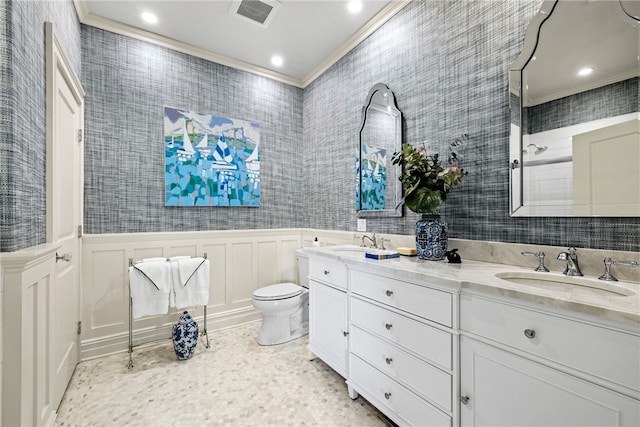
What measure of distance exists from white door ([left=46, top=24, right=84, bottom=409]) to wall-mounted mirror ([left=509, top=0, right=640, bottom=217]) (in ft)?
8.18

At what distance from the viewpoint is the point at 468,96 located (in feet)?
5.60

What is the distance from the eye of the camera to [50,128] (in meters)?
1.53

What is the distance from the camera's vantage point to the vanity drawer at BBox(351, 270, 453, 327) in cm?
123

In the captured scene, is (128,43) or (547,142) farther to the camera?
(128,43)

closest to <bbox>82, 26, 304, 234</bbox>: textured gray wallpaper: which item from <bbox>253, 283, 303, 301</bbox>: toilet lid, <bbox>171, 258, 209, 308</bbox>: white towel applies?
<bbox>171, 258, 209, 308</bbox>: white towel

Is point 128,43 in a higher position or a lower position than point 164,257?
higher

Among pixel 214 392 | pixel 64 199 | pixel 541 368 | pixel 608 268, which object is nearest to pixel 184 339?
pixel 214 392

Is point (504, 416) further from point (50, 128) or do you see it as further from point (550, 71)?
point (50, 128)

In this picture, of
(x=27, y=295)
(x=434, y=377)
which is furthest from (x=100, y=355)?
(x=434, y=377)

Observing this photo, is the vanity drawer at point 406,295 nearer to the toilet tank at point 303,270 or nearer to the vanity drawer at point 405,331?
the vanity drawer at point 405,331

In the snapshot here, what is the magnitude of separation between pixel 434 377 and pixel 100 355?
2.59 m

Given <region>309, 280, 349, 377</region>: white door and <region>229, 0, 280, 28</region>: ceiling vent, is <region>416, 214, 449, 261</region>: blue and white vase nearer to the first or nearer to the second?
<region>309, 280, 349, 377</region>: white door

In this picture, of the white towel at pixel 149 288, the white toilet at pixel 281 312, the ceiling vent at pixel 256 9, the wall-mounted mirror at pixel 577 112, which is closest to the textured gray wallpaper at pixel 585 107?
the wall-mounted mirror at pixel 577 112

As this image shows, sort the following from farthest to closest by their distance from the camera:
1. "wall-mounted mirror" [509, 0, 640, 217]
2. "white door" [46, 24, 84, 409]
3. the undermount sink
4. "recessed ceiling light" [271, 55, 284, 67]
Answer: "recessed ceiling light" [271, 55, 284, 67], "white door" [46, 24, 84, 409], "wall-mounted mirror" [509, 0, 640, 217], the undermount sink
